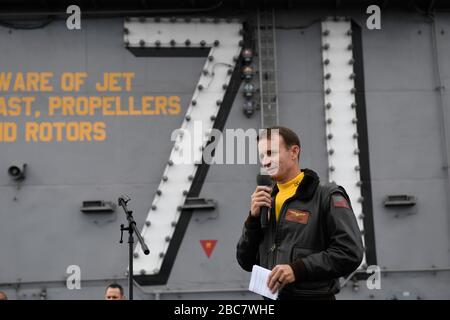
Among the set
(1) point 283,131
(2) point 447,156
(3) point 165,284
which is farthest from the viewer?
(2) point 447,156

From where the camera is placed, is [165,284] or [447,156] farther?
[447,156]

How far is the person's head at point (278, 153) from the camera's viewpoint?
105 inches

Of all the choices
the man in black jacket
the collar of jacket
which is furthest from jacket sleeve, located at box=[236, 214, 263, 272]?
the collar of jacket

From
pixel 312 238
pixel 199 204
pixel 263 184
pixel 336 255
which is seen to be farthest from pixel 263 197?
pixel 199 204

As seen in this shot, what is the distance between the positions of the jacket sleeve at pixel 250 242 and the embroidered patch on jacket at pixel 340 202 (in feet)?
1.20

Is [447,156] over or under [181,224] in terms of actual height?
over

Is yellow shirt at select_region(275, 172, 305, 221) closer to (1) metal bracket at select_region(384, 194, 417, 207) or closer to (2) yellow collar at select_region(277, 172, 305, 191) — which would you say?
(2) yellow collar at select_region(277, 172, 305, 191)

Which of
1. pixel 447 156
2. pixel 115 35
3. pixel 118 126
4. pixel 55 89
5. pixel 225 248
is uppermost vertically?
pixel 115 35

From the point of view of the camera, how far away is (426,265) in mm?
7047

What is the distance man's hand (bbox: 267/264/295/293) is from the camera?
7.93 ft

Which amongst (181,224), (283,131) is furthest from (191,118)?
(283,131)

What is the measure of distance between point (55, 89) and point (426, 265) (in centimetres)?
513
